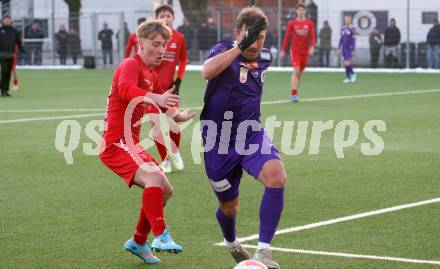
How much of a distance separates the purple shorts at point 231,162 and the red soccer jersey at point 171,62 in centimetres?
568

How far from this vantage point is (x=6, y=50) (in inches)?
1135

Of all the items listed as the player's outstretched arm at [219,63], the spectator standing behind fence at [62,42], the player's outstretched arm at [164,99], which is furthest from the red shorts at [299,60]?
the spectator standing behind fence at [62,42]

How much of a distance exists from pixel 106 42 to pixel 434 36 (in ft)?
49.8

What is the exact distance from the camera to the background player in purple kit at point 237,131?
23.3 feet

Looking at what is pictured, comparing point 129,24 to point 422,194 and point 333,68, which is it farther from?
point 422,194

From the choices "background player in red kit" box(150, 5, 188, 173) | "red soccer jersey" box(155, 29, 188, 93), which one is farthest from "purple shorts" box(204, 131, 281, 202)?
"red soccer jersey" box(155, 29, 188, 93)

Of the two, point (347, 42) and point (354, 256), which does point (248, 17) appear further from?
point (347, 42)

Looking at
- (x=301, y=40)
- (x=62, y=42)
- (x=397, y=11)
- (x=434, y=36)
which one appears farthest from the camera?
(x=62, y=42)

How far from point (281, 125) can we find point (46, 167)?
6376 mm

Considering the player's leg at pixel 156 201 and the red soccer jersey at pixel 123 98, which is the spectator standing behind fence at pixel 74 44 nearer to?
the red soccer jersey at pixel 123 98

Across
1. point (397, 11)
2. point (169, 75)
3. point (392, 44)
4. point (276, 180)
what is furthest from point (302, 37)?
point (276, 180)

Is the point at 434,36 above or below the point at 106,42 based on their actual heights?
above

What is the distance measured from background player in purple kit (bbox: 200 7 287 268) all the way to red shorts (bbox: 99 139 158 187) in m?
0.50

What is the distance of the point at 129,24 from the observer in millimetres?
51375
